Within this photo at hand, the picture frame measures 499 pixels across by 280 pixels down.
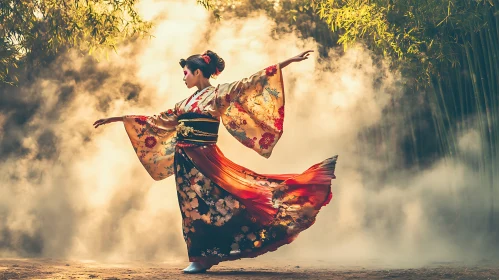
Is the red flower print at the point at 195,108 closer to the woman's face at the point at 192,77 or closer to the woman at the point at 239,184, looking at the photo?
the woman at the point at 239,184

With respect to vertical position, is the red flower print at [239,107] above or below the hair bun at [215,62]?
below

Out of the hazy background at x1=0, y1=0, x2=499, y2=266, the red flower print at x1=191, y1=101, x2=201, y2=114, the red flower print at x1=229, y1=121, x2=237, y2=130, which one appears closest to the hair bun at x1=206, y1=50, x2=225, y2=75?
the red flower print at x1=191, y1=101, x2=201, y2=114

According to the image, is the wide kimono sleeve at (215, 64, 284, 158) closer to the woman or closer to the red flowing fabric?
the woman

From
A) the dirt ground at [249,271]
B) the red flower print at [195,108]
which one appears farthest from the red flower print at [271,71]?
the dirt ground at [249,271]

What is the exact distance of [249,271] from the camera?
6.93 metres

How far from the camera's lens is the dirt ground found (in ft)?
21.1

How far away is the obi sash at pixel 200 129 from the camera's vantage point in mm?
6500

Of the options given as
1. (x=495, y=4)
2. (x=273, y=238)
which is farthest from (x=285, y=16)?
(x=273, y=238)

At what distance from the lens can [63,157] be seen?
11.9m

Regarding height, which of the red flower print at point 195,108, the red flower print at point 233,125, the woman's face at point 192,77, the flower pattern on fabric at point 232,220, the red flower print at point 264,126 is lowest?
the flower pattern on fabric at point 232,220

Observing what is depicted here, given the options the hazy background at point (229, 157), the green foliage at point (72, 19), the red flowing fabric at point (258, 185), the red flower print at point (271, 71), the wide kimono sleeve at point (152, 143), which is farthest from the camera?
the hazy background at point (229, 157)

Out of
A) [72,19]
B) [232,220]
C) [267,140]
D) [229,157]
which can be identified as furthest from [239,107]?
[229,157]

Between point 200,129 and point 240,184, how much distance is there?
521mm

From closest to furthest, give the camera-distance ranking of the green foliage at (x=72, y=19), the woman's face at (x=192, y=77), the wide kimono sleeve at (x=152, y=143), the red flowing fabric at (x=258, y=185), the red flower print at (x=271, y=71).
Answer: the red flower print at (x=271, y=71), the red flowing fabric at (x=258, y=185), the woman's face at (x=192, y=77), the wide kimono sleeve at (x=152, y=143), the green foliage at (x=72, y=19)
